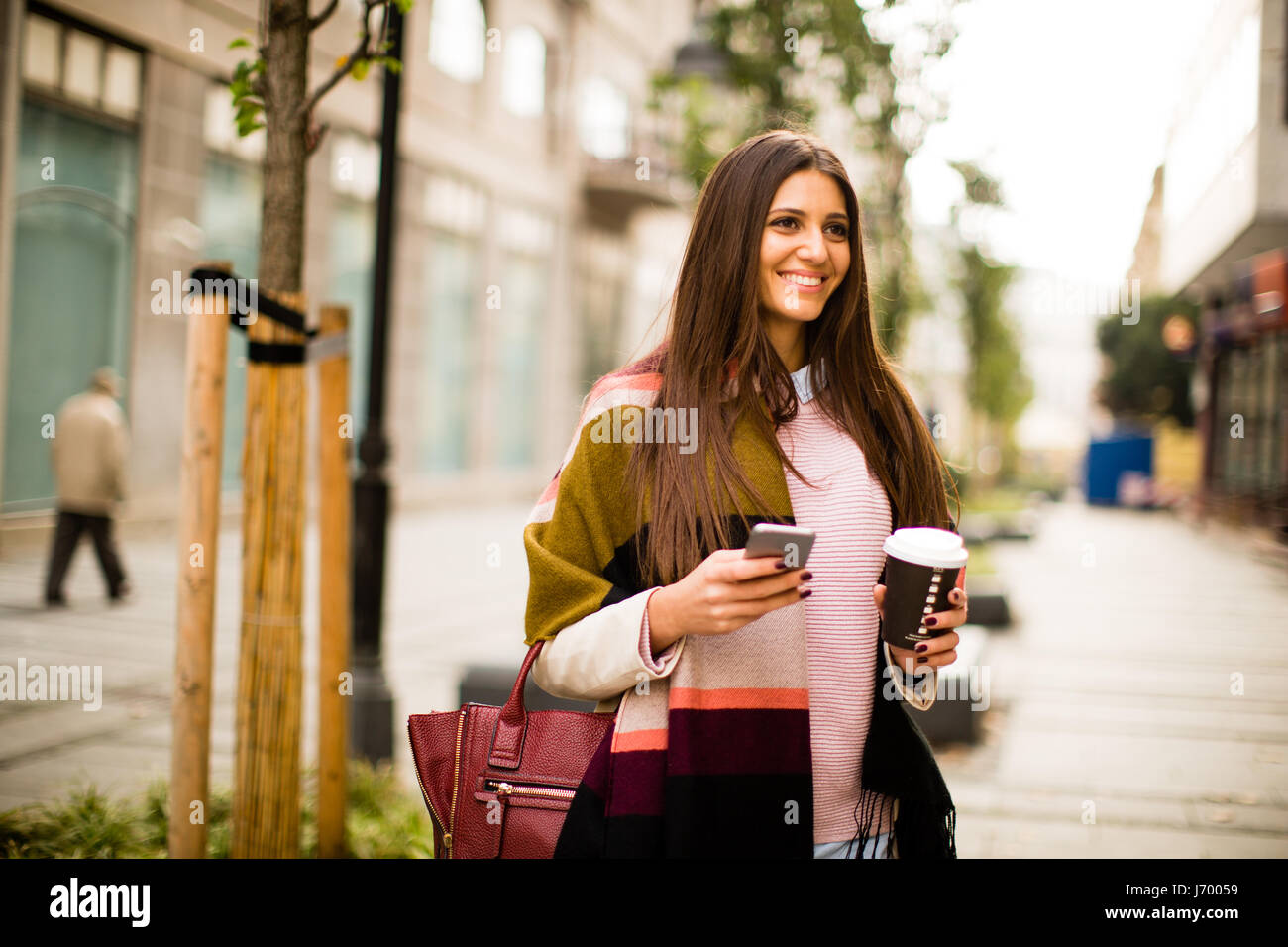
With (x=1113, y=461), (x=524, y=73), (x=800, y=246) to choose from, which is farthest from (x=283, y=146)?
(x=1113, y=461)

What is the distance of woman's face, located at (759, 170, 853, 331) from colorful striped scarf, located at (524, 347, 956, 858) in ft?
0.91

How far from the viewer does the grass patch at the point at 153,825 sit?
3.45 metres

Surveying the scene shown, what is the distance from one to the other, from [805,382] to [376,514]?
3567mm

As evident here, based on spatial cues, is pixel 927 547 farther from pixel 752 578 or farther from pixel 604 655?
pixel 604 655

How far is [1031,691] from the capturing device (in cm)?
709

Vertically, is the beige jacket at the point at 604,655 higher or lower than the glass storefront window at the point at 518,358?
lower

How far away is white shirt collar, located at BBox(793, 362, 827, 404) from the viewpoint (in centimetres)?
211

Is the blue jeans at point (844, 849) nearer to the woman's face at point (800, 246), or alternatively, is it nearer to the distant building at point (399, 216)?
the woman's face at point (800, 246)

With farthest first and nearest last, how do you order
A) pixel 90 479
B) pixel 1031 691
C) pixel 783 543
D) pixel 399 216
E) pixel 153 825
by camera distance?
pixel 399 216
pixel 90 479
pixel 1031 691
pixel 153 825
pixel 783 543

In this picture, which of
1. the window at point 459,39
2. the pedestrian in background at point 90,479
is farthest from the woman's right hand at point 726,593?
the window at point 459,39

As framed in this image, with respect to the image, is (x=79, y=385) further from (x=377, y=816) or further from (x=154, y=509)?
(x=377, y=816)

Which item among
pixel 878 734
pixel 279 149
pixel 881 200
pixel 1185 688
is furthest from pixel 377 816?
pixel 881 200

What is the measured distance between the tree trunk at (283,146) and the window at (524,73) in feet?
58.8
